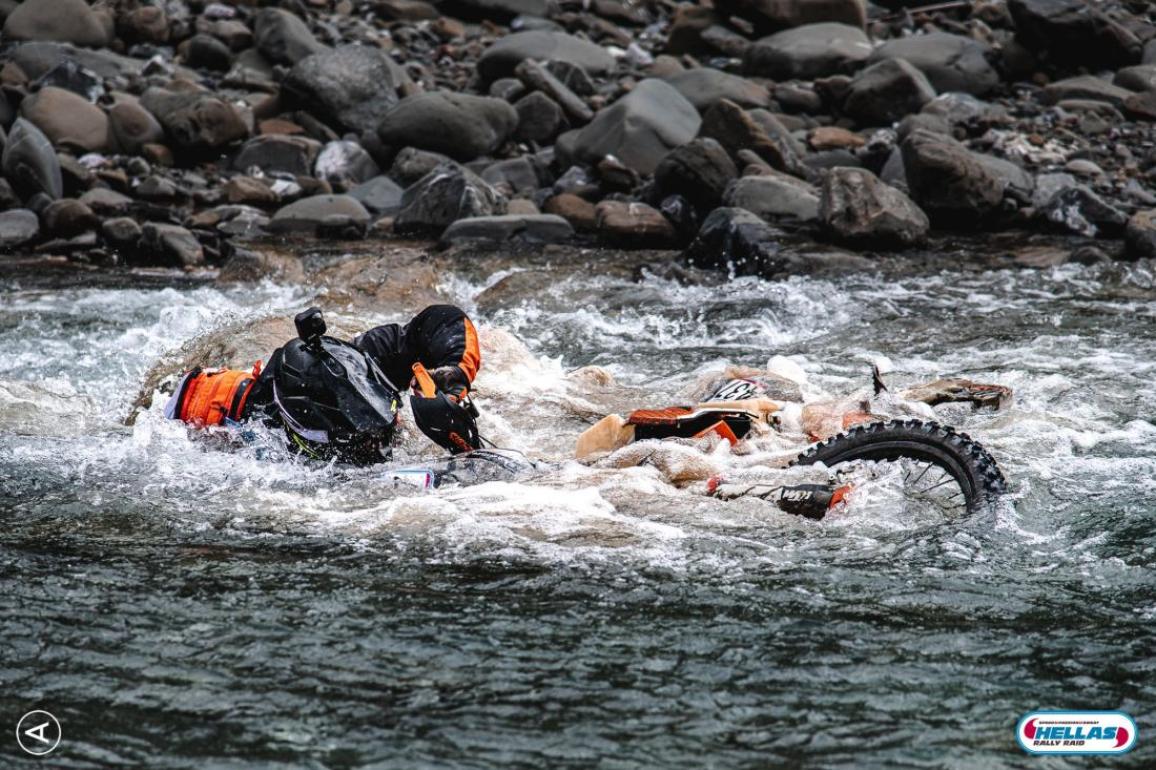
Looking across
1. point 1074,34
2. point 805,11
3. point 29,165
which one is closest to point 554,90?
point 805,11

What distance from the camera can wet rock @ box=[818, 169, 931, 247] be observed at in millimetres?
13734

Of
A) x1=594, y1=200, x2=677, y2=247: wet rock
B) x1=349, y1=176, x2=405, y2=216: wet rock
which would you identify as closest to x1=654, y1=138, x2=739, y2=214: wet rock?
x1=594, y1=200, x2=677, y2=247: wet rock

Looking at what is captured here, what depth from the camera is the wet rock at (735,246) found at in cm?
1288

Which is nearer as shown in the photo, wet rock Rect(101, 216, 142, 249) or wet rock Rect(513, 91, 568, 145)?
wet rock Rect(101, 216, 142, 249)

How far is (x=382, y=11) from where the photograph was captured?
23594 mm

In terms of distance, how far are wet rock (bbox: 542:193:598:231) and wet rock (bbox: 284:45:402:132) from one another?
3.86 meters

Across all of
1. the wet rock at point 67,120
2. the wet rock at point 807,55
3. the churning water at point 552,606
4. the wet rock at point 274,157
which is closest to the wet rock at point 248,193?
the wet rock at point 274,157

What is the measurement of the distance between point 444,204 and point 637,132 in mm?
3084

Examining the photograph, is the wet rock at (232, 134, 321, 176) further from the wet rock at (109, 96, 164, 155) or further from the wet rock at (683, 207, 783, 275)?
the wet rock at (683, 207, 783, 275)

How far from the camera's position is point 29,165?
14.8 meters

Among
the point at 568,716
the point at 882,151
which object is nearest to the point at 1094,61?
the point at 882,151

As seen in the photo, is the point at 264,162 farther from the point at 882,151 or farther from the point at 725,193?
the point at 882,151

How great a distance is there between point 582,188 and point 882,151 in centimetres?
410

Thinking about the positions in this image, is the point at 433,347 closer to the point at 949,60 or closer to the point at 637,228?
the point at 637,228
